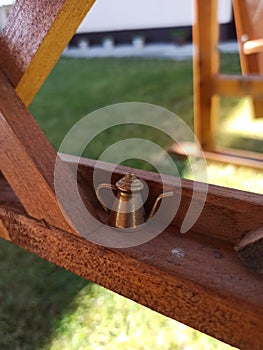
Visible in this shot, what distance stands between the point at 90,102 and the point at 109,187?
3328mm

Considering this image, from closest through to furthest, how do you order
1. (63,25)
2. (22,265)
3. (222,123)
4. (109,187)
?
(63,25), (109,187), (22,265), (222,123)

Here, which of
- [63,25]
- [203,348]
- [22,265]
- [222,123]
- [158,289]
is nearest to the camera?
[158,289]

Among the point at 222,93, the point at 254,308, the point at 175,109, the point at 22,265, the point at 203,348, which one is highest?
the point at 175,109

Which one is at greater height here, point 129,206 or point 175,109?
point 175,109

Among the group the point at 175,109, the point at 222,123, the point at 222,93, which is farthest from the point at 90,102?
the point at 222,93

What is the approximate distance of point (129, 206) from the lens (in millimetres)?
963

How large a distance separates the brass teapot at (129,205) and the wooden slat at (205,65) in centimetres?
185

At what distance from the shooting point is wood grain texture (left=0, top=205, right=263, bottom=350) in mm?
712

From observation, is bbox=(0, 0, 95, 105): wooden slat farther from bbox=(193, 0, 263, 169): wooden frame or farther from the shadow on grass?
bbox=(193, 0, 263, 169): wooden frame

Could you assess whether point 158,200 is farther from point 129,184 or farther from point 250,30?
point 250,30

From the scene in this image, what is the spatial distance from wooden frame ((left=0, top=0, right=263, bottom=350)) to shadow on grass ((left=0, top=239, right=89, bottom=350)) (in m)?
0.52

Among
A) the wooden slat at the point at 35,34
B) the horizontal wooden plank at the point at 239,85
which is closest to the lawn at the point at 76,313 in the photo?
the horizontal wooden plank at the point at 239,85

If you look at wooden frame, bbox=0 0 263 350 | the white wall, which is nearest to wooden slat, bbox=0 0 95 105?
wooden frame, bbox=0 0 263 350

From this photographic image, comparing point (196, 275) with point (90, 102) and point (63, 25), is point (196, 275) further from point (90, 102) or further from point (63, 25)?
Answer: point (90, 102)
